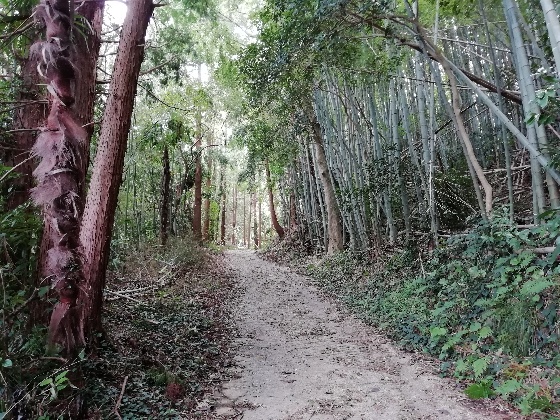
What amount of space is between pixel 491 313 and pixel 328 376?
61.8 inches

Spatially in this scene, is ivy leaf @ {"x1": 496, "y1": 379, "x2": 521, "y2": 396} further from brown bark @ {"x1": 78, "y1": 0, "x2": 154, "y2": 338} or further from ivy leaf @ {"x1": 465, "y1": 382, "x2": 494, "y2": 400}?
brown bark @ {"x1": 78, "y1": 0, "x2": 154, "y2": 338}

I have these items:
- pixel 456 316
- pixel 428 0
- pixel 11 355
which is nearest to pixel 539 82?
pixel 428 0

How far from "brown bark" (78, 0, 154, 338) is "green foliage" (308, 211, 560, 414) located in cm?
305

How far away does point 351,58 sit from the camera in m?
5.89

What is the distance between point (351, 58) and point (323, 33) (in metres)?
1.36

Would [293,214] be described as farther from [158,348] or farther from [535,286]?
[535,286]

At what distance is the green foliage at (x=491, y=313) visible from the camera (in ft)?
9.72

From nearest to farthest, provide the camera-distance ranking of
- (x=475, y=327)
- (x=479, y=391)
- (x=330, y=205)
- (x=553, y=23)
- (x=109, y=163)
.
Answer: (x=553, y=23)
(x=479, y=391)
(x=109, y=163)
(x=475, y=327)
(x=330, y=205)

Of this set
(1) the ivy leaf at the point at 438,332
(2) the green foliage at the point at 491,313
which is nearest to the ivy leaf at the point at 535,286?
(2) the green foliage at the point at 491,313

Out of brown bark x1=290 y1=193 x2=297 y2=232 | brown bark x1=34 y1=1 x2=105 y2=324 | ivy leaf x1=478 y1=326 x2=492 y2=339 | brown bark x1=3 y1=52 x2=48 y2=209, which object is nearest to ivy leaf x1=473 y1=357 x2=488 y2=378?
ivy leaf x1=478 y1=326 x2=492 y2=339

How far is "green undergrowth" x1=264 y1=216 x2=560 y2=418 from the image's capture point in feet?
9.64

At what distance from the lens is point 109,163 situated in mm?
3229

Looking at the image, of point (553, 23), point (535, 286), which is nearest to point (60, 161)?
point (553, 23)

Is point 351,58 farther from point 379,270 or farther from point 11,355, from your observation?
point 11,355
